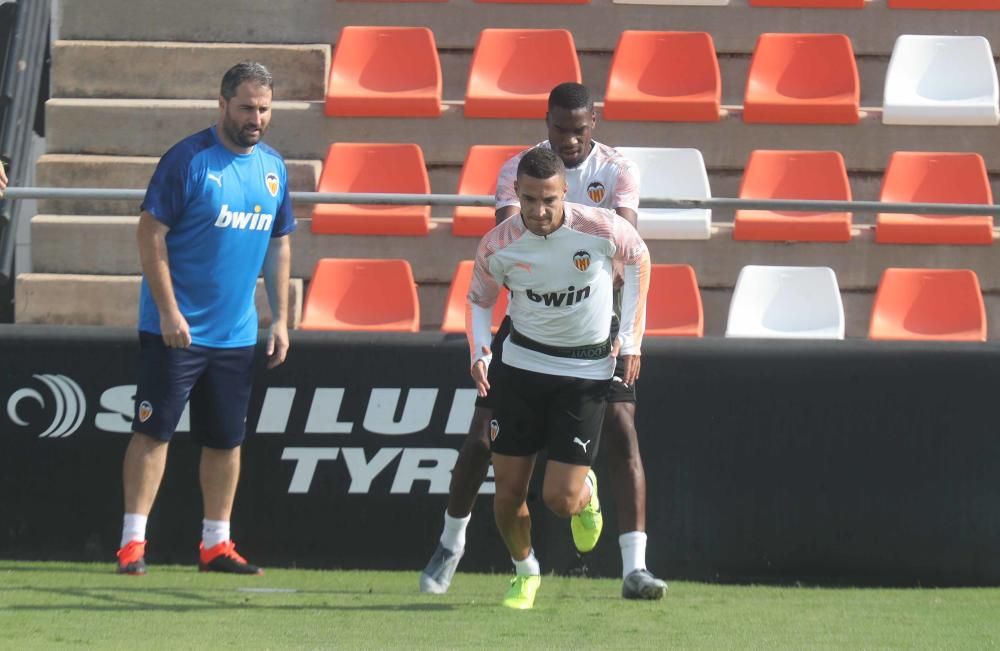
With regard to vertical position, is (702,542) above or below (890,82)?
below

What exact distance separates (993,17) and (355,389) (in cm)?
562

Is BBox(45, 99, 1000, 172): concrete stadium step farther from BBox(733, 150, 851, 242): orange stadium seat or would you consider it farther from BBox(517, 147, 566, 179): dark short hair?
BBox(517, 147, 566, 179): dark short hair

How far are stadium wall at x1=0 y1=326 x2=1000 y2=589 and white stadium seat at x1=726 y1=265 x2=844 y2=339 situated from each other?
125cm

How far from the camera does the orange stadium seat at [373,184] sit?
8.39 m

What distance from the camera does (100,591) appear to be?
559 cm

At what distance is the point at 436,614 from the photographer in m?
5.24

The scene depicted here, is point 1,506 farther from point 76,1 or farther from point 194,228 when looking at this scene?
point 76,1

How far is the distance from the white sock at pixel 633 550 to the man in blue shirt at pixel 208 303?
1615mm

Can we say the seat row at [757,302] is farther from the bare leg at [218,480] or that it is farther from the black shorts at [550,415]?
the black shorts at [550,415]

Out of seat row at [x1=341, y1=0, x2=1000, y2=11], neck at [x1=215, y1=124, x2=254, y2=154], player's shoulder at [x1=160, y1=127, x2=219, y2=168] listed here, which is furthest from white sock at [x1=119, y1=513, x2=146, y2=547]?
seat row at [x1=341, y1=0, x2=1000, y2=11]

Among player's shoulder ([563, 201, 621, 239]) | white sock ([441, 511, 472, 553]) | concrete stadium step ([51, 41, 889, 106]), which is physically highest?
player's shoulder ([563, 201, 621, 239])

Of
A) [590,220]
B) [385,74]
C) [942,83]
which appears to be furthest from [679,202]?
[942,83]

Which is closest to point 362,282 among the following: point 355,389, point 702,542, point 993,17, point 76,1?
point 355,389

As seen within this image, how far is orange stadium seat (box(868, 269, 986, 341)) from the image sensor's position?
752cm
